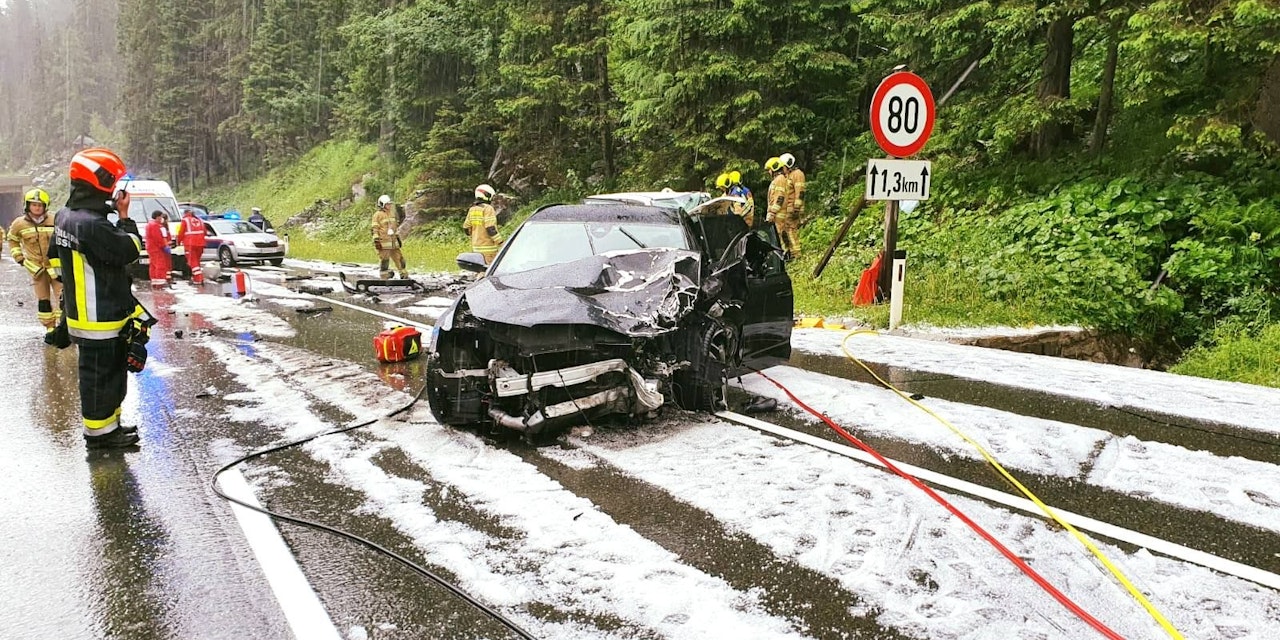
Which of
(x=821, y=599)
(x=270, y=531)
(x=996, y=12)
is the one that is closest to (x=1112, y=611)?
(x=821, y=599)

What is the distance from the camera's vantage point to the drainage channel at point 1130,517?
10.6 feet

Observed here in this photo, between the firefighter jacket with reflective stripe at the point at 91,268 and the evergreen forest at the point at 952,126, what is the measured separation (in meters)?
8.46

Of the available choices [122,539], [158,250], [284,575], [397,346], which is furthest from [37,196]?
[284,575]

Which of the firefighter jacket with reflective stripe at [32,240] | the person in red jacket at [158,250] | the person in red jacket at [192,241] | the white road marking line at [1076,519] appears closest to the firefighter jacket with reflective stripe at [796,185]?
the white road marking line at [1076,519]

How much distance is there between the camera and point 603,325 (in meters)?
4.65

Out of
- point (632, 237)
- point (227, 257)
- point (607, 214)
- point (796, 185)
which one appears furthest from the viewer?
Result: point (227, 257)

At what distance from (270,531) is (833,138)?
50.7ft

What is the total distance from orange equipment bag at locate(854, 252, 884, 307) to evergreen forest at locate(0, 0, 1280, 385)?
0.95 ft

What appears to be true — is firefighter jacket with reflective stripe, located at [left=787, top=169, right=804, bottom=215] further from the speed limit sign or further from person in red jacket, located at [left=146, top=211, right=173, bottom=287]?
person in red jacket, located at [left=146, top=211, right=173, bottom=287]

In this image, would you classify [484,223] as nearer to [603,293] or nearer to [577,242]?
[577,242]

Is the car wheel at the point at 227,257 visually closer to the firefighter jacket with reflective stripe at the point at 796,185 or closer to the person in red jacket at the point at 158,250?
the person in red jacket at the point at 158,250

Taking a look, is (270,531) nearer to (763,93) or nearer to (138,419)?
(138,419)

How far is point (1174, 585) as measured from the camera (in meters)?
2.99

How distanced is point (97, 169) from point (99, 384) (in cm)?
145
